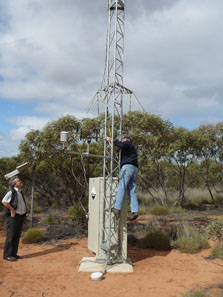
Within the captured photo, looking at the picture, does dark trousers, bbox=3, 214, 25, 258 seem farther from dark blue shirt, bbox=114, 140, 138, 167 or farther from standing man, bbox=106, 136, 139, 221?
dark blue shirt, bbox=114, 140, 138, 167

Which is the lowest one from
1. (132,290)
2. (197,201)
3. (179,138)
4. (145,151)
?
(132,290)

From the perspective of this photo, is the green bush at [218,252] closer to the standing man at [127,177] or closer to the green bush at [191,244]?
the green bush at [191,244]

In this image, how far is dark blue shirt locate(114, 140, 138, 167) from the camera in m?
6.44

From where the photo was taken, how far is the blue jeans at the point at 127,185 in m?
6.38

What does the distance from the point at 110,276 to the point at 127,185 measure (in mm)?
1730

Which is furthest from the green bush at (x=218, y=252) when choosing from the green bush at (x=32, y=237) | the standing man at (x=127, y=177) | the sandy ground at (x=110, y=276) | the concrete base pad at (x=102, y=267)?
the green bush at (x=32, y=237)

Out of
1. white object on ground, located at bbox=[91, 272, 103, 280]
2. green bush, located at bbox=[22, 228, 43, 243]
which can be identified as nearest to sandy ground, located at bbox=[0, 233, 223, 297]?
white object on ground, located at bbox=[91, 272, 103, 280]

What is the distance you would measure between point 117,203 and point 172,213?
27.7 ft

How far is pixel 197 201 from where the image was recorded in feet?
63.9

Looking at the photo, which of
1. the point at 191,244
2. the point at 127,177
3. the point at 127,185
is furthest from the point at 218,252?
the point at 127,177

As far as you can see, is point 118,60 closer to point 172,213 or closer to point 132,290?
point 132,290

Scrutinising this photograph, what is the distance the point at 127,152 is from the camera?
6609mm

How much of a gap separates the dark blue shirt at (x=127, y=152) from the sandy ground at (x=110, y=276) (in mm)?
2123

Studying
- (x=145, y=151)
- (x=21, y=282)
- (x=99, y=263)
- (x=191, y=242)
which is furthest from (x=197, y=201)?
(x=21, y=282)
